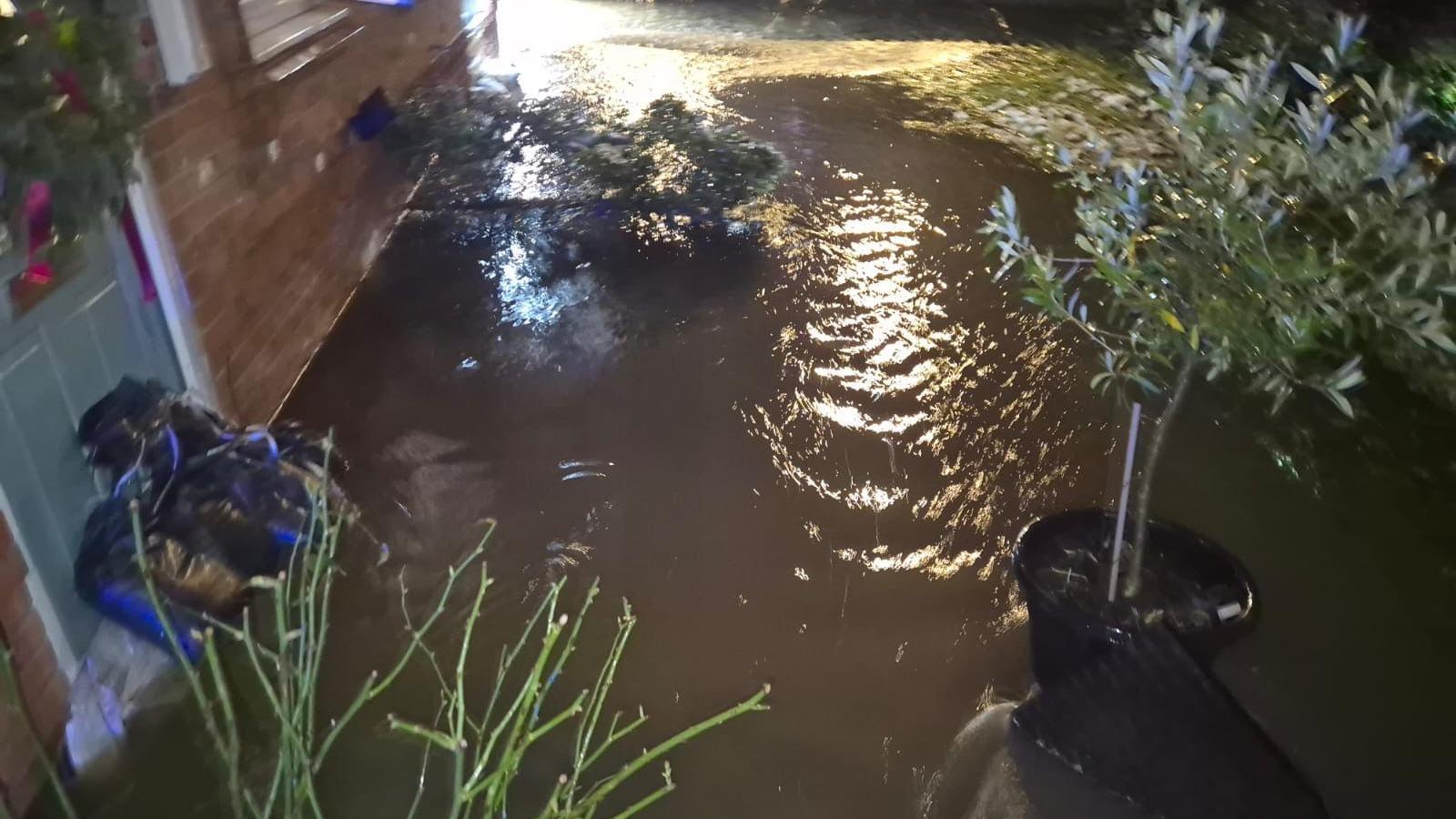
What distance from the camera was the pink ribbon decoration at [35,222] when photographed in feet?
5.27

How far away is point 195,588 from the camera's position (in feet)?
6.44

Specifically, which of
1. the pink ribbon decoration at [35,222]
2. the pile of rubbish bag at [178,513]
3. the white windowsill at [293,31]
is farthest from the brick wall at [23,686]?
the white windowsill at [293,31]

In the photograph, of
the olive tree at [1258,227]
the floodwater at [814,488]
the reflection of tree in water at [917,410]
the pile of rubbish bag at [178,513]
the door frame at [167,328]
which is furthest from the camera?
the reflection of tree in water at [917,410]

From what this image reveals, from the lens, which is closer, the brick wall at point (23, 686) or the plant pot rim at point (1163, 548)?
the brick wall at point (23, 686)

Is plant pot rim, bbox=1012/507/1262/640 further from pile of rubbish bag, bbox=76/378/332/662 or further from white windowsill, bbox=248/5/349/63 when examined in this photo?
white windowsill, bbox=248/5/349/63

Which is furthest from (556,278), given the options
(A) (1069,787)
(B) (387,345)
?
(A) (1069,787)

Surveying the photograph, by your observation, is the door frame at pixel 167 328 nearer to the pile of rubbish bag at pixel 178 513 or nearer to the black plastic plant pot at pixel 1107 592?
the pile of rubbish bag at pixel 178 513

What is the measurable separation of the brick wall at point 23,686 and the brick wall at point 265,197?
0.88 metres

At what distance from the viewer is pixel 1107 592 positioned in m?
2.02

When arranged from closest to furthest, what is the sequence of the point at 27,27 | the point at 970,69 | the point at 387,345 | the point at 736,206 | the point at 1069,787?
the point at 27,27, the point at 1069,787, the point at 387,345, the point at 736,206, the point at 970,69

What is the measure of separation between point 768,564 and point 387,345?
1.69m

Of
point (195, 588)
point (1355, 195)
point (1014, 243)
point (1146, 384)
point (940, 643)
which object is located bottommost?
point (940, 643)

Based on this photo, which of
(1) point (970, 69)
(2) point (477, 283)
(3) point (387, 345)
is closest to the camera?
(3) point (387, 345)

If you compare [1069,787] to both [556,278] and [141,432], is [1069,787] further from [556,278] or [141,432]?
[556,278]
